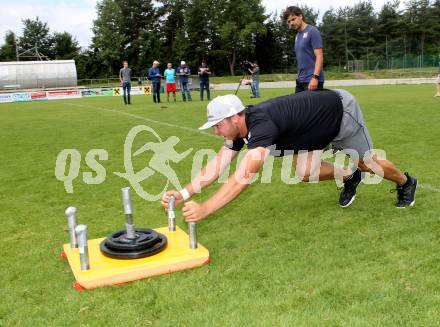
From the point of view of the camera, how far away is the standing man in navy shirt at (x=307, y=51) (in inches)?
267

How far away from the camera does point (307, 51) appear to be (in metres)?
7.11

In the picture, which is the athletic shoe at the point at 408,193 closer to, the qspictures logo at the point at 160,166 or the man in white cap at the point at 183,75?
the qspictures logo at the point at 160,166

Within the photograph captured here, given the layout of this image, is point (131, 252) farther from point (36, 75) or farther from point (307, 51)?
point (36, 75)

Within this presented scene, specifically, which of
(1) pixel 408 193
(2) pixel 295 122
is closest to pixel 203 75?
(1) pixel 408 193

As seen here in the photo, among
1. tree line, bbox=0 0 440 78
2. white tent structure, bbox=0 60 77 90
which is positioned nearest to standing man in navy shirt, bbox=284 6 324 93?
white tent structure, bbox=0 60 77 90

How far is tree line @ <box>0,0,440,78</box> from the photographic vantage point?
237 feet

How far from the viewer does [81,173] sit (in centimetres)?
762

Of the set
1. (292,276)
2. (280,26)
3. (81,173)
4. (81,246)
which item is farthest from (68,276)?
(280,26)

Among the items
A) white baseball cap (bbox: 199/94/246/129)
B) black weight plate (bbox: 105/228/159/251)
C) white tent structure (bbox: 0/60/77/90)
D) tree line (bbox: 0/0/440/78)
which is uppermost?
tree line (bbox: 0/0/440/78)

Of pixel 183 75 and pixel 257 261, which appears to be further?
pixel 183 75

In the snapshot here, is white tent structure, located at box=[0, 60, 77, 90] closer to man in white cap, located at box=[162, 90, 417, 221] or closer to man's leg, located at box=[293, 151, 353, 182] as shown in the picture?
man's leg, located at box=[293, 151, 353, 182]

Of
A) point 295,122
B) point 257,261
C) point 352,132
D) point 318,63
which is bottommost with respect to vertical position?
point 257,261

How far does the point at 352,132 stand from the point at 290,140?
29.2 inches

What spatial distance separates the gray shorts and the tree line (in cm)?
6665
